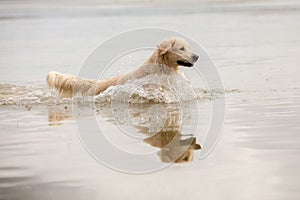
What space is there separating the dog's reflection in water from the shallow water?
2cm

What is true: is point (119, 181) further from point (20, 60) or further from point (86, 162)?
point (20, 60)

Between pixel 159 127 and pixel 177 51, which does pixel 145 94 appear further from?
pixel 159 127

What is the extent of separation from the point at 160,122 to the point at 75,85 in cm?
247

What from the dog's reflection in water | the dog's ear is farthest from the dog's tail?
the dog's ear

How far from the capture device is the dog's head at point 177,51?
31.7 ft

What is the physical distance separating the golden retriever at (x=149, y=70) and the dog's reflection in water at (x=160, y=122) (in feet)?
1.76

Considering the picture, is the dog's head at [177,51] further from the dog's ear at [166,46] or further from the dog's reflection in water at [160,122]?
the dog's reflection in water at [160,122]

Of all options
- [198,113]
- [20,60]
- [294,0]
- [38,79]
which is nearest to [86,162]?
[198,113]

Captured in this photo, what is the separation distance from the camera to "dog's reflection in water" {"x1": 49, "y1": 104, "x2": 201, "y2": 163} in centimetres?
682

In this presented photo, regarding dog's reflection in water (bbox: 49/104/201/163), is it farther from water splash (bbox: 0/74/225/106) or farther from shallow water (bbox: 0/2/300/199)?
water splash (bbox: 0/74/225/106)

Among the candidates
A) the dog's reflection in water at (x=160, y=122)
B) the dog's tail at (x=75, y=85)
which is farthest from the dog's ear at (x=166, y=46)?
the dog's tail at (x=75, y=85)

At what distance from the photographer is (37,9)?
117 feet

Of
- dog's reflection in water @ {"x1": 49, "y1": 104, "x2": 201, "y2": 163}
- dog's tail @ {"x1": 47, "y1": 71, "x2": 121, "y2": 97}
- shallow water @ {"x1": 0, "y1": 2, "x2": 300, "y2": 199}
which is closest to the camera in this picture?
shallow water @ {"x1": 0, "y1": 2, "x2": 300, "y2": 199}

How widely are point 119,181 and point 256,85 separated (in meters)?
5.55
